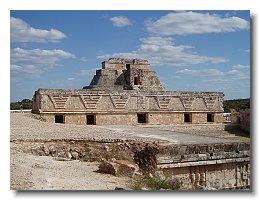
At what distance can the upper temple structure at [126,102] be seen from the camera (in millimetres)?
19031

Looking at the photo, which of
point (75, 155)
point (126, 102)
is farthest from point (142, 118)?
point (75, 155)

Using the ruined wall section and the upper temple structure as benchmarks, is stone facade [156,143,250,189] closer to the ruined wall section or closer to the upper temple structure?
the upper temple structure

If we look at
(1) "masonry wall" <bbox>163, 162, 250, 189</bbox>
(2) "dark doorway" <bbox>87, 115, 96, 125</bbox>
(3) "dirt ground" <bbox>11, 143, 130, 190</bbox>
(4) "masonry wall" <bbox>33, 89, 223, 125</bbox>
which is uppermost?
(4) "masonry wall" <bbox>33, 89, 223, 125</bbox>

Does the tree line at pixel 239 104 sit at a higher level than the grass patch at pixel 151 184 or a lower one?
higher

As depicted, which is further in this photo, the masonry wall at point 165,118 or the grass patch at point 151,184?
the masonry wall at point 165,118

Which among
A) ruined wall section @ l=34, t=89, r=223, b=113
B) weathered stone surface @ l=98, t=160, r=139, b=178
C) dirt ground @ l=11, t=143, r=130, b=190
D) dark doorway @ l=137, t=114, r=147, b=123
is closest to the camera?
dirt ground @ l=11, t=143, r=130, b=190

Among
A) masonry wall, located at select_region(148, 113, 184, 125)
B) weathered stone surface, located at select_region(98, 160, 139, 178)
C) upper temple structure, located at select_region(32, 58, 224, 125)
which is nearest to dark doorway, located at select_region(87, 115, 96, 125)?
upper temple structure, located at select_region(32, 58, 224, 125)

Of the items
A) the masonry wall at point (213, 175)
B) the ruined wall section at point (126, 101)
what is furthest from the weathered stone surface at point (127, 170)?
the ruined wall section at point (126, 101)

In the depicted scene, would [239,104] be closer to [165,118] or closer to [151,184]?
[165,118]

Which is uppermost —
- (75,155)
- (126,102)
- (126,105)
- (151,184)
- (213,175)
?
(126,102)

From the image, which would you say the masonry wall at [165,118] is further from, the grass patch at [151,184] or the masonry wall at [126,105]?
the grass patch at [151,184]

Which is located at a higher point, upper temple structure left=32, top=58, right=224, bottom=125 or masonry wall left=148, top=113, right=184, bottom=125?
upper temple structure left=32, top=58, right=224, bottom=125

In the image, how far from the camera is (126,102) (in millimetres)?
20016

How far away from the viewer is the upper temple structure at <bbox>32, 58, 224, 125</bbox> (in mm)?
19031
